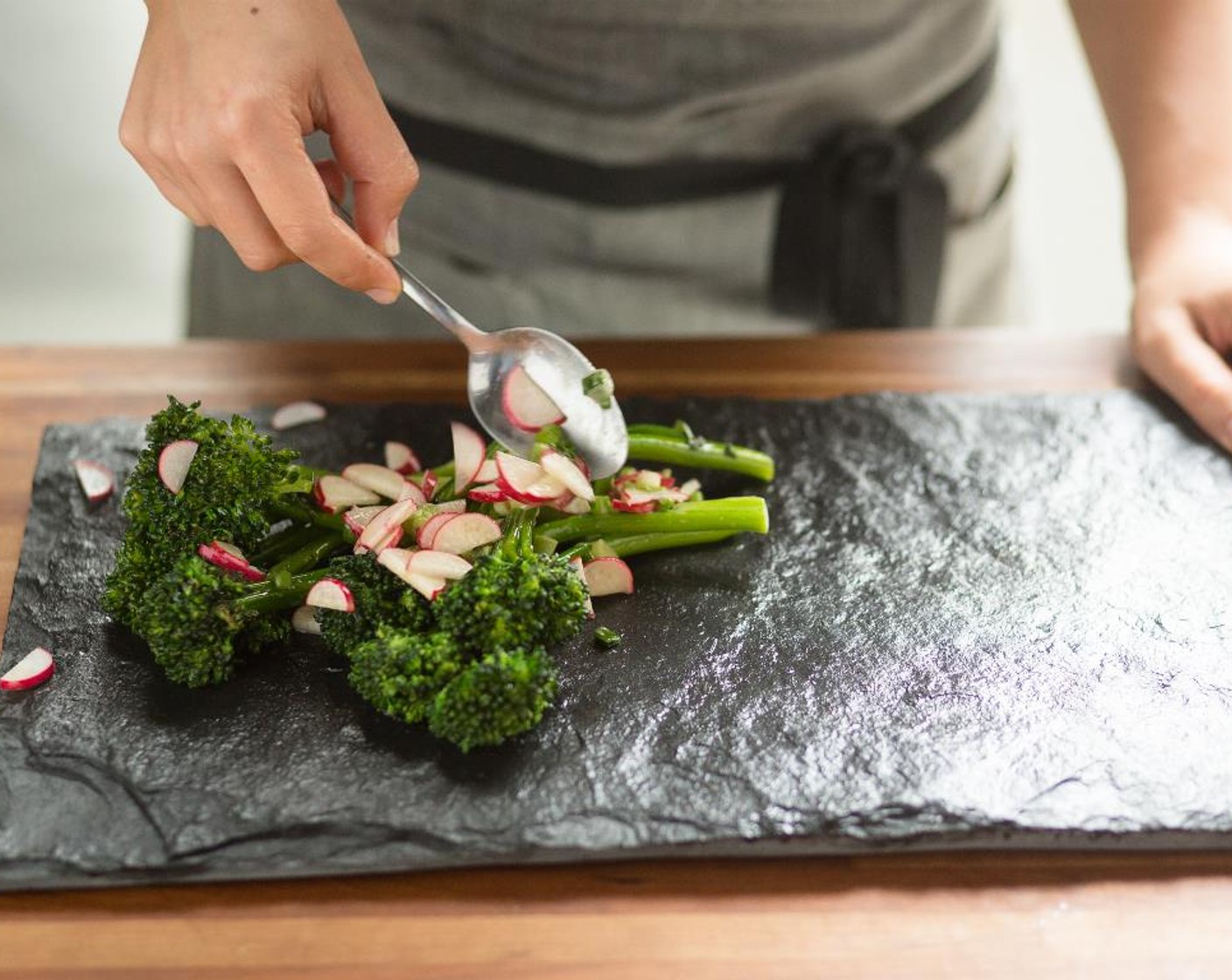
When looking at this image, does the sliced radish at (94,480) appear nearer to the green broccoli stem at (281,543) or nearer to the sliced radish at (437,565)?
the green broccoli stem at (281,543)

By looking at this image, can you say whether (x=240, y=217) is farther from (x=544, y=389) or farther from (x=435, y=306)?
(x=544, y=389)

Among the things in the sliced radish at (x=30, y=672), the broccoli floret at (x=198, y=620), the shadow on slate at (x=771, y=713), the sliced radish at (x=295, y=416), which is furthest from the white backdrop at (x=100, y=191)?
the broccoli floret at (x=198, y=620)

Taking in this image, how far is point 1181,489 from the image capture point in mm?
2131

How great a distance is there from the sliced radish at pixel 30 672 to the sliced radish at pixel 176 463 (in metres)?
0.28

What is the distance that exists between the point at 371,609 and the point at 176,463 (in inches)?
14.0

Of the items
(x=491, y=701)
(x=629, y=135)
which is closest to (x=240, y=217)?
(x=491, y=701)

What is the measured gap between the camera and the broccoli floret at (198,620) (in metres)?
1.67

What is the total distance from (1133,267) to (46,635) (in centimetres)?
203

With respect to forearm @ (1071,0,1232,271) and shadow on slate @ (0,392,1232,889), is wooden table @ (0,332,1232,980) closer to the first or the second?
shadow on slate @ (0,392,1232,889)

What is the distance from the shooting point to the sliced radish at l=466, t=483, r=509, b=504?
1877 millimetres

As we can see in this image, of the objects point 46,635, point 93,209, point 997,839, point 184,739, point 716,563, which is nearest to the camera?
point 997,839

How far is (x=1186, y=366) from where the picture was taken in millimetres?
2305

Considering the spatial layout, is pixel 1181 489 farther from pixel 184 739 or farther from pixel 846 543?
pixel 184 739

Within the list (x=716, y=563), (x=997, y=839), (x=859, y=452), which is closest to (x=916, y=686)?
(x=997, y=839)
